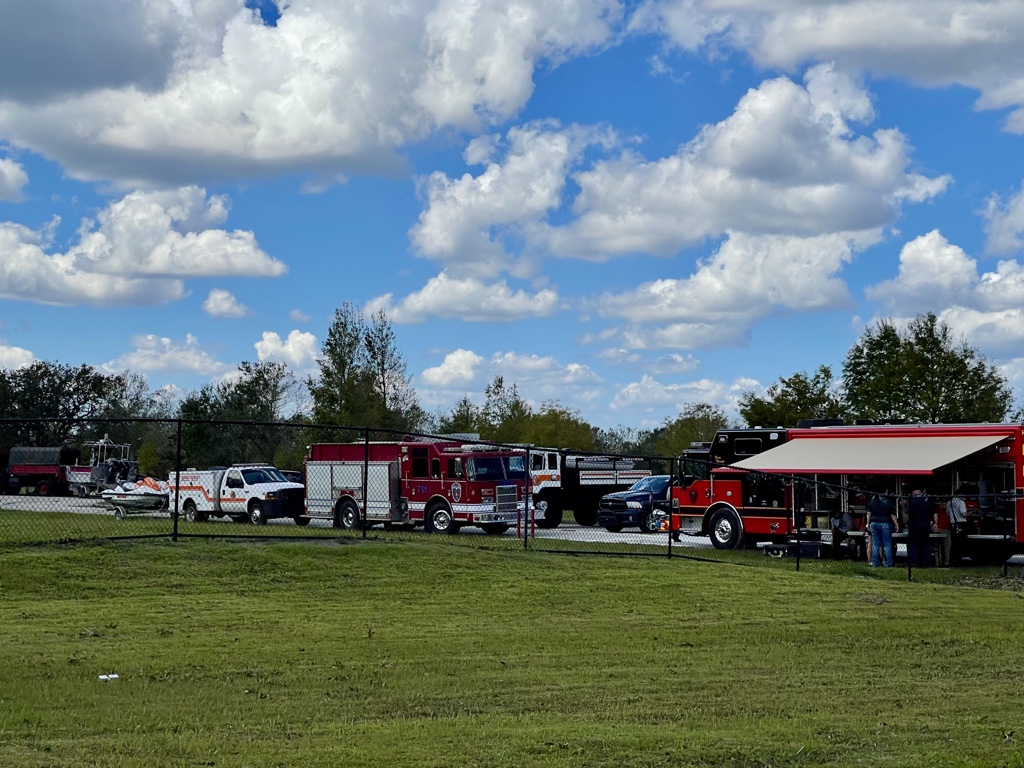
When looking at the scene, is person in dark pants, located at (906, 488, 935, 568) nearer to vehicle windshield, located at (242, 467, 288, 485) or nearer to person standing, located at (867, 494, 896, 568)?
person standing, located at (867, 494, 896, 568)

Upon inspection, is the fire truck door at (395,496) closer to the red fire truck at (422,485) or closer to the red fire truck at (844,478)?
the red fire truck at (422,485)

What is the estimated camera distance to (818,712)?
951cm

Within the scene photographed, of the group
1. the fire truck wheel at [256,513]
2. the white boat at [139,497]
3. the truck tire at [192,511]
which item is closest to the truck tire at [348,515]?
the fire truck wheel at [256,513]

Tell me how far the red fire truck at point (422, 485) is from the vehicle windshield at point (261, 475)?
3000 mm

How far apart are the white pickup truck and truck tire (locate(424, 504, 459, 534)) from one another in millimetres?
4604

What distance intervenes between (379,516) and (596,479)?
10289mm

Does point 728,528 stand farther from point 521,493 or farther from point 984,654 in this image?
point 984,654

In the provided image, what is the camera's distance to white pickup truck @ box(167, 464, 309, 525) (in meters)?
35.5

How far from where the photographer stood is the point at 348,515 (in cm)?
3331

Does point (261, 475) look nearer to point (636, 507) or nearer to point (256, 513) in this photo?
point (256, 513)

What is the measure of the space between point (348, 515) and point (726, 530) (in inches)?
391

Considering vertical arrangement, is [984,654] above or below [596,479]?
below

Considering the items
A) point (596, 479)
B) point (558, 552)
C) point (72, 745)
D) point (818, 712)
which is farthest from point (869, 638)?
point (596, 479)

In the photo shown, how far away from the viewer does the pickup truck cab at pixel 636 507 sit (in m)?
35.0
